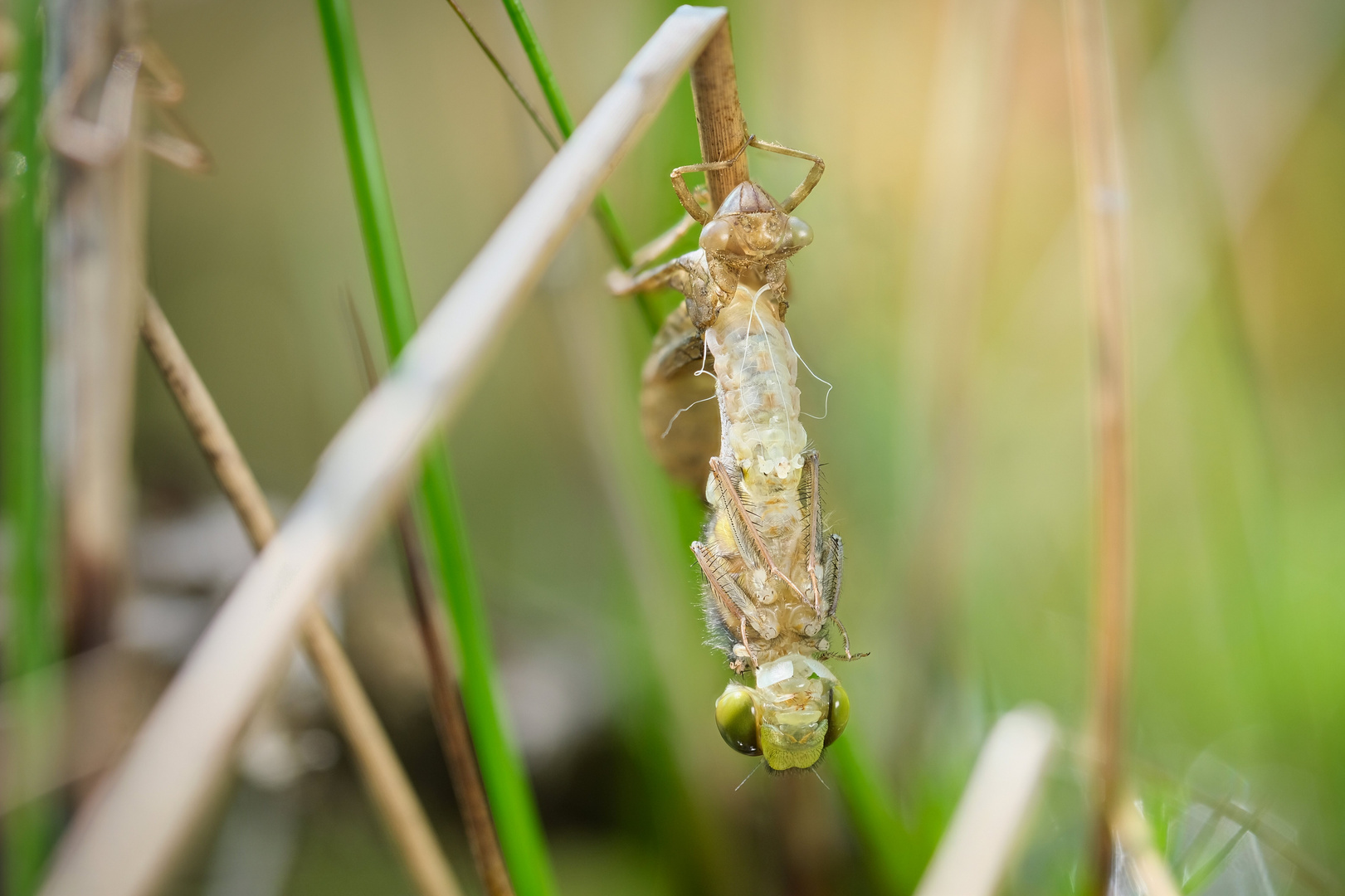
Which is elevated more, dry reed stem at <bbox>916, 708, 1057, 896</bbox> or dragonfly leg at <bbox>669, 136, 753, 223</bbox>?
dragonfly leg at <bbox>669, 136, 753, 223</bbox>

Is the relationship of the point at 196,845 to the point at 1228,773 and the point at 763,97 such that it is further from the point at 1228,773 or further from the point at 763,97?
the point at 1228,773

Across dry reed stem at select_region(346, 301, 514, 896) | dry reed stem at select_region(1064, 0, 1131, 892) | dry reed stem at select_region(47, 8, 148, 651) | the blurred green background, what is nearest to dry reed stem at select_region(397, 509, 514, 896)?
dry reed stem at select_region(346, 301, 514, 896)

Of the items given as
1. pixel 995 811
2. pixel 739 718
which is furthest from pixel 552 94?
pixel 995 811

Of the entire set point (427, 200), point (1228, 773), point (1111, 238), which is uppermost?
point (1111, 238)

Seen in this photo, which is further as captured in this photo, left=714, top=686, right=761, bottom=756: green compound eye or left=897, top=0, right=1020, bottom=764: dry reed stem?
left=897, top=0, right=1020, bottom=764: dry reed stem

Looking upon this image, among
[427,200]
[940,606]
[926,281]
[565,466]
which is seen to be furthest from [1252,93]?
[427,200]

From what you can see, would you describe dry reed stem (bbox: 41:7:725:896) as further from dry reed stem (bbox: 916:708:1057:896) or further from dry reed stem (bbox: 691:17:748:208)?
dry reed stem (bbox: 916:708:1057:896)

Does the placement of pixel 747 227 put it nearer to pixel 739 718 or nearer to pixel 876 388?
pixel 739 718
